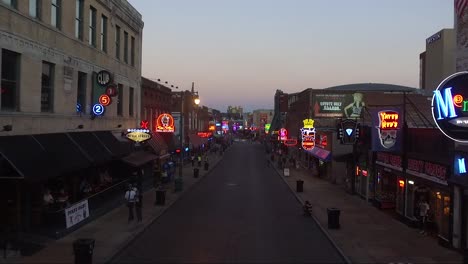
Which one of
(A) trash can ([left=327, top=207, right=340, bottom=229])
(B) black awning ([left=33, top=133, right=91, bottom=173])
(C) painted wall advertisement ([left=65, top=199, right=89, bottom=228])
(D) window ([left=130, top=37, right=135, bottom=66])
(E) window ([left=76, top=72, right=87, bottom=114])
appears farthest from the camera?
(D) window ([left=130, top=37, right=135, bottom=66])

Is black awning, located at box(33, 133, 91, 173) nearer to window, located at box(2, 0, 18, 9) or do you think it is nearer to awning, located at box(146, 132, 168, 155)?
window, located at box(2, 0, 18, 9)

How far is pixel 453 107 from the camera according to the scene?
528 inches

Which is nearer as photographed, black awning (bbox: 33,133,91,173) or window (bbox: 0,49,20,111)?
window (bbox: 0,49,20,111)

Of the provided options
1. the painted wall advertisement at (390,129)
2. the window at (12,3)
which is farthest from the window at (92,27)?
the painted wall advertisement at (390,129)

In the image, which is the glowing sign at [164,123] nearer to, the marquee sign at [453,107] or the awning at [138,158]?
the awning at [138,158]

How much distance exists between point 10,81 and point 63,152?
3972 millimetres

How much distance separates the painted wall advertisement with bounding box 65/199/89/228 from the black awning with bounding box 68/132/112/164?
263cm

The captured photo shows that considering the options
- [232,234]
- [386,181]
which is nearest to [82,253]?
[232,234]

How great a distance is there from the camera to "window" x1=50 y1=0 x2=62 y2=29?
22438 millimetres

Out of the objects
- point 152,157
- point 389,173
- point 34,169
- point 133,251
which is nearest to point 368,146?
point 389,173

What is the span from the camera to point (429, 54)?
29.8m

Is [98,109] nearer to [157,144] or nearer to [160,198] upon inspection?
[160,198]

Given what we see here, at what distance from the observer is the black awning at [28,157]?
17344 mm

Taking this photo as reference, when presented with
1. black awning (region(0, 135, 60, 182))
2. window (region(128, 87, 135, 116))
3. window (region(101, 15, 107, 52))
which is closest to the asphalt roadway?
black awning (region(0, 135, 60, 182))
